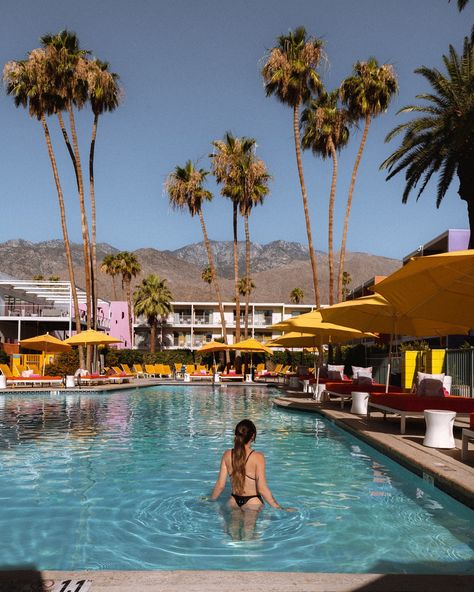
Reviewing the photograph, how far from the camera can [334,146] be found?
35.7 meters

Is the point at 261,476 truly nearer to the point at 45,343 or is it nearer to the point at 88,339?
the point at 88,339

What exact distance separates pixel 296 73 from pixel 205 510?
98.9ft

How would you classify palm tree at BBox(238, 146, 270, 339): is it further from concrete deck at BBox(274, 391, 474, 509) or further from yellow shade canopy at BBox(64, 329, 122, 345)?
concrete deck at BBox(274, 391, 474, 509)

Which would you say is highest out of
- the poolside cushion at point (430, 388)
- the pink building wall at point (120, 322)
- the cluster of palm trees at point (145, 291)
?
the cluster of palm trees at point (145, 291)

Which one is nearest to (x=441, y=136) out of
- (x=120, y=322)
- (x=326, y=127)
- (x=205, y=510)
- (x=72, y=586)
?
(x=326, y=127)

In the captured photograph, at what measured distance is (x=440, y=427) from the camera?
9398 millimetres

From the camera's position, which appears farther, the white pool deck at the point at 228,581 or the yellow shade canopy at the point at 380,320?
the yellow shade canopy at the point at 380,320

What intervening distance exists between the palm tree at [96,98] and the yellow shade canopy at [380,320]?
21685 mm

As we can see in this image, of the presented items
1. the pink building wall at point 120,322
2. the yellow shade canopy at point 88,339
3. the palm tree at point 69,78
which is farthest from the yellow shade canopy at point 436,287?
the pink building wall at point 120,322

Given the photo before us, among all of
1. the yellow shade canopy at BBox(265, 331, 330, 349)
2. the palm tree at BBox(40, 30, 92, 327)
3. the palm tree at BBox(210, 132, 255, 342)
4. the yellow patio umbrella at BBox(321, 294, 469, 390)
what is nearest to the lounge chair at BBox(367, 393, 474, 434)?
the yellow patio umbrella at BBox(321, 294, 469, 390)

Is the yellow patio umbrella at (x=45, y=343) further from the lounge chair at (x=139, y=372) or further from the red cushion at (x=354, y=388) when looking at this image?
the red cushion at (x=354, y=388)

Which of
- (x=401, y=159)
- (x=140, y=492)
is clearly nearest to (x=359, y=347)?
(x=401, y=159)

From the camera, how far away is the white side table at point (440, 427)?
368 inches

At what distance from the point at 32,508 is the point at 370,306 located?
9.11m
